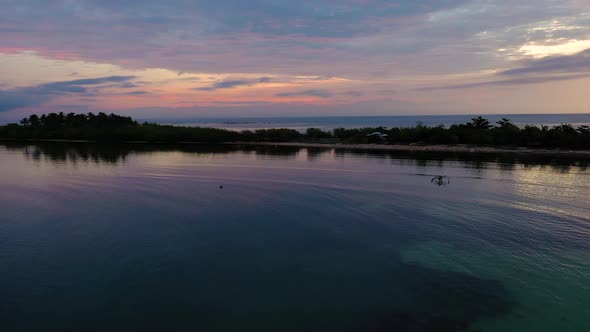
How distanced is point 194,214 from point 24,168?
3074 centimetres

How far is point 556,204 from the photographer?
24.8 meters

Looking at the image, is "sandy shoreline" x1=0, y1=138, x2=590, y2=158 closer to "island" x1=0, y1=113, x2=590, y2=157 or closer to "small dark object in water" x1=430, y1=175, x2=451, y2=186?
"island" x1=0, y1=113, x2=590, y2=157

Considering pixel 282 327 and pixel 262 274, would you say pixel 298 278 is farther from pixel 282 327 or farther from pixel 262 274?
pixel 282 327

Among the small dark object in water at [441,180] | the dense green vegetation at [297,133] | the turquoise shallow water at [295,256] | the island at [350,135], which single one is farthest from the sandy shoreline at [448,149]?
the small dark object in water at [441,180]

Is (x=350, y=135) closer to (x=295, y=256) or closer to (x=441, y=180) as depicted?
(x=441, y=180)

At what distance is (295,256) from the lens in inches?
640

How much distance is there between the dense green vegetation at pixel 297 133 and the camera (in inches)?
2482

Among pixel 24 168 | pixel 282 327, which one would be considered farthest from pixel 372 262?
pixel 24 168

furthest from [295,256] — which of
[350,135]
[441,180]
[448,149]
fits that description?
[350,135]

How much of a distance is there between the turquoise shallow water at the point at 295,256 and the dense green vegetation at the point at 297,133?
3628cm

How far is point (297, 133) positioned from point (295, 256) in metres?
72.2

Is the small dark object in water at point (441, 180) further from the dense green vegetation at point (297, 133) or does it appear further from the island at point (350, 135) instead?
the dense green vegetation at point (297, 133)

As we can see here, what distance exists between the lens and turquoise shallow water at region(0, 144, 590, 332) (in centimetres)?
1155

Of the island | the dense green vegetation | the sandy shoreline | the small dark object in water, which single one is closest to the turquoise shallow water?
the small dark object in water
